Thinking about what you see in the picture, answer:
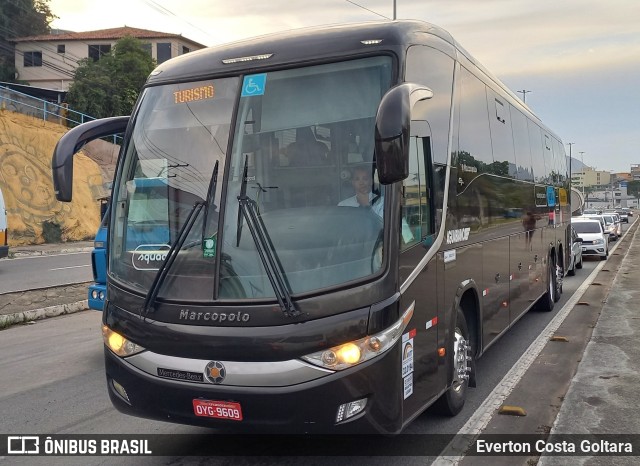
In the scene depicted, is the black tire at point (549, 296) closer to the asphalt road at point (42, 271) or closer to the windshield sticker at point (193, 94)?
the windshield sticker at point (193, 94)

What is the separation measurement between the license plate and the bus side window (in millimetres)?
1505

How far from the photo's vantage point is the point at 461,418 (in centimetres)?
575

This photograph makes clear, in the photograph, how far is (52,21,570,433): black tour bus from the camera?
3.97 meters

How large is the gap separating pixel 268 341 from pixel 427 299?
4.63ft

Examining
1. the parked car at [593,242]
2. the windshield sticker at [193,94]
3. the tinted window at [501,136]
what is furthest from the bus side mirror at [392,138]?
the parked car at [593,242]

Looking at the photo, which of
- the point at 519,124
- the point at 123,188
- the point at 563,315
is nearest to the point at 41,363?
the point at 123,188

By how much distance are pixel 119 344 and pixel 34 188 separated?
28.3 meters

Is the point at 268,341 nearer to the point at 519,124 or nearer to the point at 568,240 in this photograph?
the point at 519,124

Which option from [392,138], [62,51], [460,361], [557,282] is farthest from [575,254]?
[62,51]

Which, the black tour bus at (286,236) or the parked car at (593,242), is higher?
the black tour bus at (286,236)

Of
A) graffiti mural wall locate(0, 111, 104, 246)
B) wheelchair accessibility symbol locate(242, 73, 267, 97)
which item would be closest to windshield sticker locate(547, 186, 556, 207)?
wheelchair accessibility symbol locate(242, 73, 267, 97)

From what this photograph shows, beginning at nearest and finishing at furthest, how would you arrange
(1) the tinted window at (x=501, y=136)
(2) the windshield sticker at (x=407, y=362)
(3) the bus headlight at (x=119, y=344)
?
1. (2) the windshield sticker at (x=407, y=362)
2. (3) the bus headlight at (x=119, y=344)
3. (1) the tinted window at (x=501, y=136)

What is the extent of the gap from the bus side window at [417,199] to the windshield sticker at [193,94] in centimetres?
151

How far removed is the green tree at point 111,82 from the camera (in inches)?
1718
